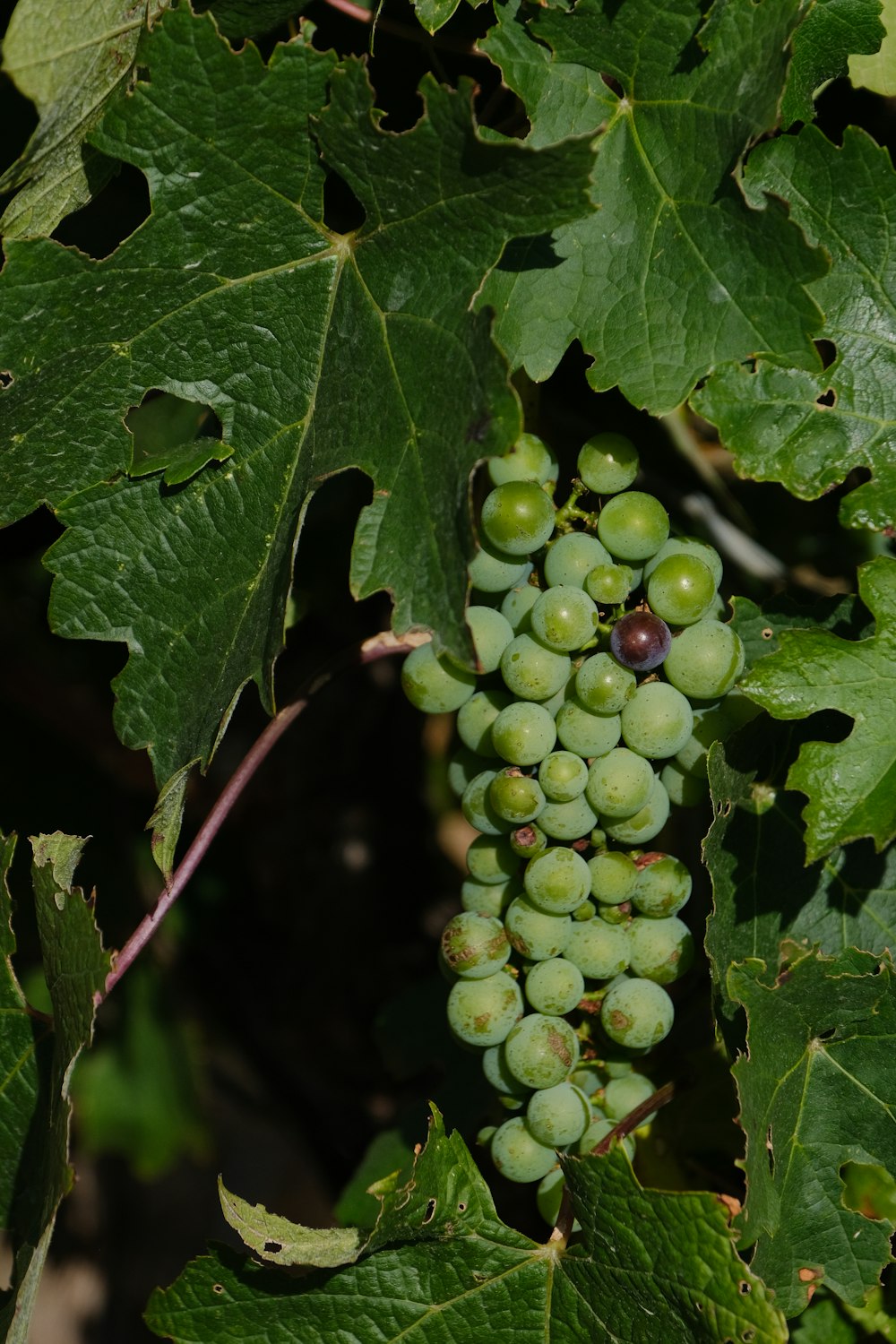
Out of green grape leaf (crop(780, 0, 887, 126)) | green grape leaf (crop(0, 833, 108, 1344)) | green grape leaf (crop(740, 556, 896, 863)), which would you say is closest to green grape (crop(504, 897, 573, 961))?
green grape leaf (crop(740, 556, 896, 863))

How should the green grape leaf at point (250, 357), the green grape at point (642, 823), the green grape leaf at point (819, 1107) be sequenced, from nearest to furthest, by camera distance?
the green grape leaf at point (250, 357), the green grape leaf at point (819, 1107), the green grape at point (642, 823)

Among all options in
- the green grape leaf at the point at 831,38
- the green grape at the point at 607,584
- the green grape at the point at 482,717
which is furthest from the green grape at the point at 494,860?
the green grape leaf at the point at 831,38

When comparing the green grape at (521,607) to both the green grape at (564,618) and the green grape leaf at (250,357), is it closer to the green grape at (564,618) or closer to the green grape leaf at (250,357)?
the green grape at (564,618)

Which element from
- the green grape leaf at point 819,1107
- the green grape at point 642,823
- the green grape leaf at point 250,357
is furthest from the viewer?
the green grape at point 642,823

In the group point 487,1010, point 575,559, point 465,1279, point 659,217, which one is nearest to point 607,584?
point 575,559

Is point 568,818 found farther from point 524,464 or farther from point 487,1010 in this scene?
point 524,464

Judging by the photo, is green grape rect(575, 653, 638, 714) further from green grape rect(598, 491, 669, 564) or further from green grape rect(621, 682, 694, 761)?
green grape rect(598, 491, 669, 564)
